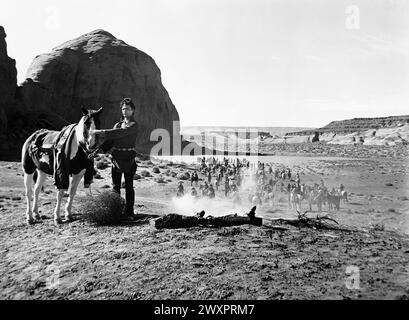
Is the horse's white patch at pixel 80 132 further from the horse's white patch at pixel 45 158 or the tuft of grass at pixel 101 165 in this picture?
the tuft of grass at pixel 101 165

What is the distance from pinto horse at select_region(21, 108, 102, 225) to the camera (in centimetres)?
763

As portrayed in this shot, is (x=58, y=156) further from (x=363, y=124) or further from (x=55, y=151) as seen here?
(x=363, y=124)

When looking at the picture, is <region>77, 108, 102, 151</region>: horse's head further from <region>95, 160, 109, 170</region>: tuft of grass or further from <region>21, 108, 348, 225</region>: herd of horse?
<region>95, 160, 109, 170</region>: tuft of grass

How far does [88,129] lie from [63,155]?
99 centimetres

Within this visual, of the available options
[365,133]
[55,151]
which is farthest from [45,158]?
[365,133]

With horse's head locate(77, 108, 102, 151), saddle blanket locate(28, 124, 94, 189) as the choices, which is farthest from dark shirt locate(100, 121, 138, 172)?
saddle blanket locate(28, 124, 94, 189)

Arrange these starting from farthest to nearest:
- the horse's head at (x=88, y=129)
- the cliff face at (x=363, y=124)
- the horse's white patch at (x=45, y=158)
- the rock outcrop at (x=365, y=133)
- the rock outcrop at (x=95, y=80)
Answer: the cliff face at (x=363, y=124)
the rock outcrop at (x=365, y=133)
the rock outcrop at (x=95, y=80)
the horse's white patch at (x=45, y=158)
the horse's head at (x=88, y=129)

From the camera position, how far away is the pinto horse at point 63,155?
7.63m

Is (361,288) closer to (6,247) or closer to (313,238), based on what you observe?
(313,238)

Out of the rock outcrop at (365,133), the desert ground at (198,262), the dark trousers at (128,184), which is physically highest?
the rock outcrop at (365,133)

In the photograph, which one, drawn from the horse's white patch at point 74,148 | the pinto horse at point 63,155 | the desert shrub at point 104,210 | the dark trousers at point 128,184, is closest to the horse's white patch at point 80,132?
the pinto horse at point 63,155

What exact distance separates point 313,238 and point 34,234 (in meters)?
5.76

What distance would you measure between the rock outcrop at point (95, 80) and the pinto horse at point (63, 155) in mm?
48744
